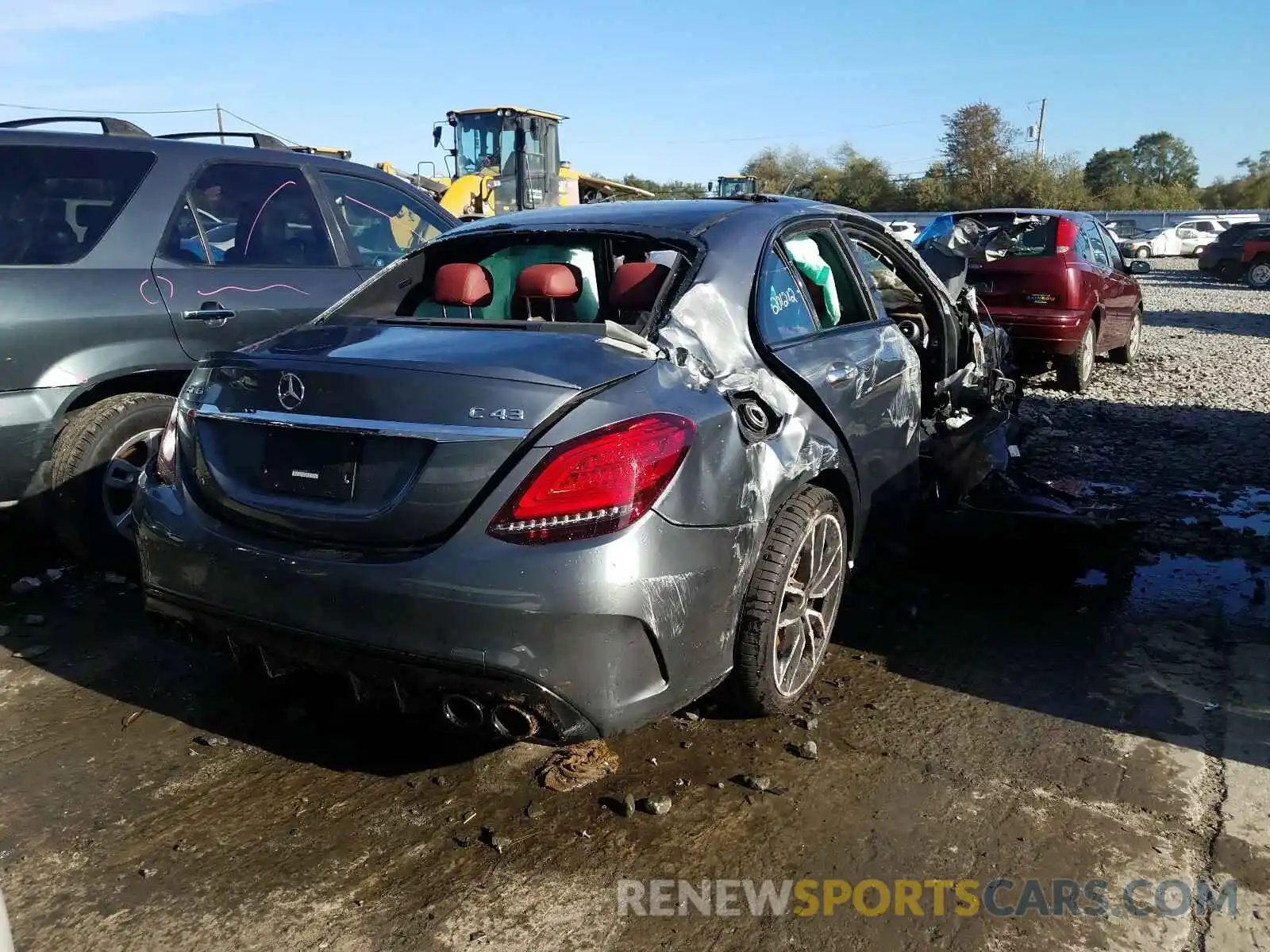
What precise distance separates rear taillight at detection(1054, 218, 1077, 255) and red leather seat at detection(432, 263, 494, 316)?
713cm

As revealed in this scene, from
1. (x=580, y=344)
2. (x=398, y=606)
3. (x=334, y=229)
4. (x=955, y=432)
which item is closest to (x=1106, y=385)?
(x=955, y=432)

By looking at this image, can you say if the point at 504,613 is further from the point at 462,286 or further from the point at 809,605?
the point at 462,286

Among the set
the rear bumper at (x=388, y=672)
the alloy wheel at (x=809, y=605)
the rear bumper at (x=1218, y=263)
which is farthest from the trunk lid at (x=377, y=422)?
the rear bumper at (x=1218, y=263)

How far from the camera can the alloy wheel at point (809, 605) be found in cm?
319

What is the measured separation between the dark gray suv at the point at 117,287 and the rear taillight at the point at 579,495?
2672mm

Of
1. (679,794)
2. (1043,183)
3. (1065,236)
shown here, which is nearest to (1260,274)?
(1065,236)

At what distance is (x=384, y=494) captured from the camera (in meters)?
2.57

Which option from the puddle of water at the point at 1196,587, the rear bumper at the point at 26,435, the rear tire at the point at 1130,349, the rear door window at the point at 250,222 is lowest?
the puddle of water at the point at 1196,587

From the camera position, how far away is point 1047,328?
8.98 metres

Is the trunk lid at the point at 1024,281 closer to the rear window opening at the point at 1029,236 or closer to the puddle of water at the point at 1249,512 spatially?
the rear window opening at the point at 1029,236

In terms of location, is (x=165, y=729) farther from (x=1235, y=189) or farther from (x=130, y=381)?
(x=1235, y=189)

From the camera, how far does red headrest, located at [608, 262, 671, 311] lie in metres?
3.25

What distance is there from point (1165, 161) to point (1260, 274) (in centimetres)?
4897

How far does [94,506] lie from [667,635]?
3.07 m
